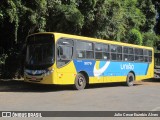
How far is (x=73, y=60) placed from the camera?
18984 millimetres

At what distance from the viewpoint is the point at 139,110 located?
12172mm

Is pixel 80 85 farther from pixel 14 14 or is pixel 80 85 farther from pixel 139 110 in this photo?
pixel 139 110

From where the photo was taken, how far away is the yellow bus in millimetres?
17969

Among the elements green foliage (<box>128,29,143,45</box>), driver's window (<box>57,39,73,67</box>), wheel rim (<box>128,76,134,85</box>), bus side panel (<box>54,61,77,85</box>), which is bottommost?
wheel rim (<box>128,76,134,85</box>)

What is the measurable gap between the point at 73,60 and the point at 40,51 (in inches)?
68.6

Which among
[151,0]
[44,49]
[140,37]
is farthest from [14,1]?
[151,0]

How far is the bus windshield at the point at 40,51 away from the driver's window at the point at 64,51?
1.18 ft

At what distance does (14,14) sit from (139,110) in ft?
30.3

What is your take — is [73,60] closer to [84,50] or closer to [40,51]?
[84,50]

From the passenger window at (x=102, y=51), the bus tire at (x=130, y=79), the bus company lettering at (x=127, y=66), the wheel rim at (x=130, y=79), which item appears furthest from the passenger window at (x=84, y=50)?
the wheel rim at (x=130, y=79)

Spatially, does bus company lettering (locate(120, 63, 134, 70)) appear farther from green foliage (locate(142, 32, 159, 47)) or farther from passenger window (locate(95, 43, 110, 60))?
green foliage (locate(142, 32, 159, 47))

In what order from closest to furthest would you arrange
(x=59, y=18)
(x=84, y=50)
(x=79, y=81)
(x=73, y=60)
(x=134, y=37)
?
(x=73, y=60)
(x=79, y=81)
(x=84, y=50)
(x=59, y=18)
(x=134, y=37)

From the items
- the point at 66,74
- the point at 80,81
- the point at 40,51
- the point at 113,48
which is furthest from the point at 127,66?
the point at 40,51

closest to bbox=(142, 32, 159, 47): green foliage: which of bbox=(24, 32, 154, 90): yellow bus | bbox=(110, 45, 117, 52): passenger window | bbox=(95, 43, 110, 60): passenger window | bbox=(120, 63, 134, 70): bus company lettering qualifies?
bbox=(120, 63, 134, 70): bus company lettering
